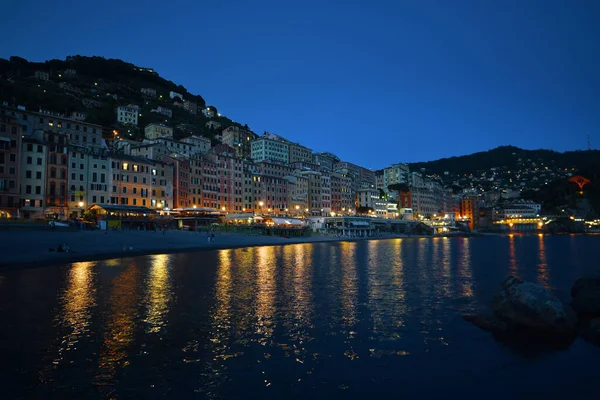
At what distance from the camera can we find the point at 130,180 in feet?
283

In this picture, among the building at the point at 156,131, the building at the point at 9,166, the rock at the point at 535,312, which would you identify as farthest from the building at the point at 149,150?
the rock at the point at 535,312

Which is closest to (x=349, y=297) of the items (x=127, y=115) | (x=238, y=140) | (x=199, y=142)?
(x=199, y=142)

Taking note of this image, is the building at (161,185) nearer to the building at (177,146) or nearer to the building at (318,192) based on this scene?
the building at (177,146)

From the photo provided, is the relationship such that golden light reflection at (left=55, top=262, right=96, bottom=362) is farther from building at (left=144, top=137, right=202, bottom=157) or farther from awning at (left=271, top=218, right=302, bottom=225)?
building at (left=144, top=137, right=202, bottom=157)

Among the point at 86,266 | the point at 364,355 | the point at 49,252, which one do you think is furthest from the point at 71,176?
the point at 364,355

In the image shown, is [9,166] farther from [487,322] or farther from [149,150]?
[487,322]

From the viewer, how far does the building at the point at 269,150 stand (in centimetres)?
16712

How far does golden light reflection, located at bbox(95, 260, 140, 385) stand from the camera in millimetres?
11500

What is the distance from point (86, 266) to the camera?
3678 centimetres

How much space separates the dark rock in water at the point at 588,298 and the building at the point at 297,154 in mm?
158470

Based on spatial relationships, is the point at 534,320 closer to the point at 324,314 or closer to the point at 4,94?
the point at 324,314

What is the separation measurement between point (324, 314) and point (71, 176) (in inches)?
2929

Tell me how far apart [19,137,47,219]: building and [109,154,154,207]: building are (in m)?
12.6

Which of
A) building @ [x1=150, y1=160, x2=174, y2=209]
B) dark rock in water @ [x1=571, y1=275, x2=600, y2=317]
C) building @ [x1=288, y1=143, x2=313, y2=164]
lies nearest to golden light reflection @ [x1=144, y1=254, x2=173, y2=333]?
dark rock in water @ [x1=571, y1=275, x2=600, y2=317]
